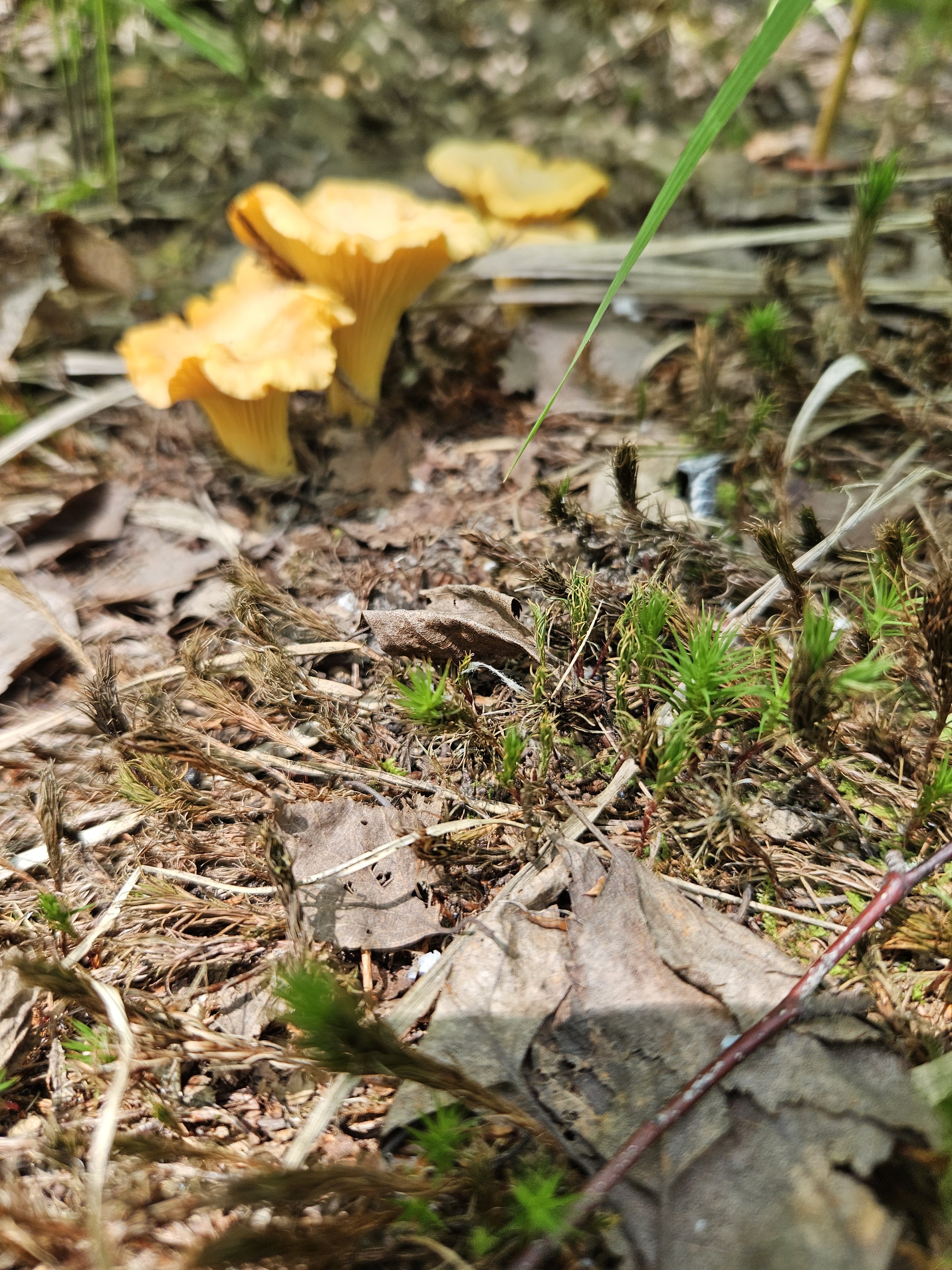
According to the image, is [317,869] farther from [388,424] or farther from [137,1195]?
[388,424]

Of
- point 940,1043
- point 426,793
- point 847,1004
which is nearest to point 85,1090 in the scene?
point 426,793

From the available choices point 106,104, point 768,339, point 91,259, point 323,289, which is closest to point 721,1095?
point 768,339

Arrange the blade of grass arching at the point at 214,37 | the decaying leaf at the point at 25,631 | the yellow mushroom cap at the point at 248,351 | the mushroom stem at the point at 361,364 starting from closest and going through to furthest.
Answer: the decaying leaf at the point at 25,631 < the yellow mushroom cap at the point at 248,351 < the mushroom stem at the point at 361,364 < the blade of grass arching at the point at 214,37

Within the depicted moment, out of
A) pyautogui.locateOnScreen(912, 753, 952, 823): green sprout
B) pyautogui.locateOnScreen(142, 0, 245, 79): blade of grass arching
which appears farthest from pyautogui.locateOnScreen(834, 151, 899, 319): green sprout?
pyautogui.locateOnScreen(142, 0, 245, 79): blade of grass arching

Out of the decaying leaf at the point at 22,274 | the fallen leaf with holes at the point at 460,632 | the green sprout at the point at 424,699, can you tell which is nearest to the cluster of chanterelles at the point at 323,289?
the decaying leaf at the point at 22,274

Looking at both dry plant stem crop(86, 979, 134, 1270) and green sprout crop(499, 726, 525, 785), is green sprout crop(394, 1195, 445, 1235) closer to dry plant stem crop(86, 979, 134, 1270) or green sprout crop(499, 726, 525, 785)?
dry plant stem crop(86, 979, 134, 1270)

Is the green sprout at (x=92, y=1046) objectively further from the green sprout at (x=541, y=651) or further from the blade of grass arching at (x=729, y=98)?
the blade of grass arching at (x=729, y=98)
